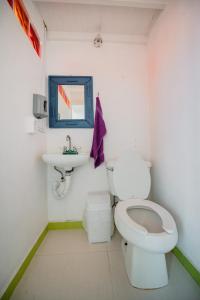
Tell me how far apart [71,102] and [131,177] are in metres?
Result: 1.03

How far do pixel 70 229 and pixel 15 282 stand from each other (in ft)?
2.37

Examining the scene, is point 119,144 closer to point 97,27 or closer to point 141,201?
point 141,201

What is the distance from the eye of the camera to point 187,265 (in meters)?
1.10

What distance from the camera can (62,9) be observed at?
1.42m

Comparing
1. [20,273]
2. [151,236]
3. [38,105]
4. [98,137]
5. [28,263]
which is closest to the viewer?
[151,236]

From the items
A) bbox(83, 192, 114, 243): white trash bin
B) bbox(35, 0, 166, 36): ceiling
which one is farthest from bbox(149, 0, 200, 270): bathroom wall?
bbox(83, 192, 114, 243): white trash bin

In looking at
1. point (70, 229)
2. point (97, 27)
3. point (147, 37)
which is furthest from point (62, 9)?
point (70, 229)

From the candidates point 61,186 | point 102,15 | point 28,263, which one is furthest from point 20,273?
point 102,15

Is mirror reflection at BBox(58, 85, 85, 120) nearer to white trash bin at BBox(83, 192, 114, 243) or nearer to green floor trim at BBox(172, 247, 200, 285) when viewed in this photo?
white trash bin at BBox(83, 192, 114, 243)

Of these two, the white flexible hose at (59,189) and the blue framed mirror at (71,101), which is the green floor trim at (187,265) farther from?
the blue framed mirror at (71,101)

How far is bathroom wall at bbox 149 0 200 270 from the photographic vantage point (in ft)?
3.35

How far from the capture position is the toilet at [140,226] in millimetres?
872

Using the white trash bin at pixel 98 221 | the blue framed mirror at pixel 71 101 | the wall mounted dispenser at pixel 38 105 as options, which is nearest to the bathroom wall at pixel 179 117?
the white trash bin at pixel 98 221

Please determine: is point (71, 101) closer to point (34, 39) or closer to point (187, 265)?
point (34, 39)
